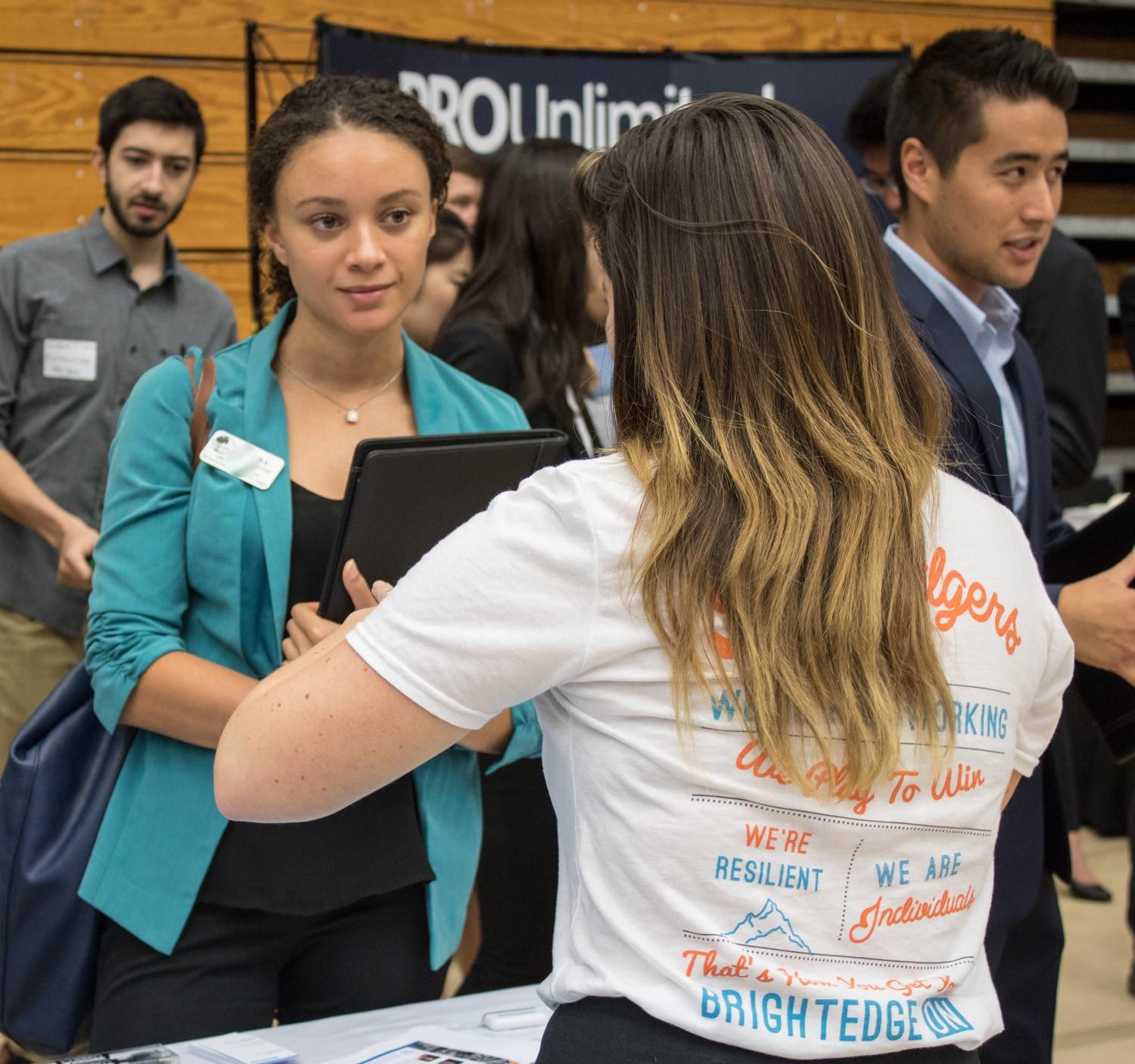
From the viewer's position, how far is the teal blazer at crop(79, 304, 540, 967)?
1.54m

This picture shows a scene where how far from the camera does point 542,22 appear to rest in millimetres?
5164

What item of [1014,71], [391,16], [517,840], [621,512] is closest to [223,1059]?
[621,512]

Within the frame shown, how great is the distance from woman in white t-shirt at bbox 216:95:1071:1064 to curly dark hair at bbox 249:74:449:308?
2.32 feet

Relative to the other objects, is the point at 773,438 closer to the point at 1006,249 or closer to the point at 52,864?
the point at 52,864

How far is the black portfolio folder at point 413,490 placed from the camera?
4.76ft

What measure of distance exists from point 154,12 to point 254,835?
3.87m

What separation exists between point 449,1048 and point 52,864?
20.6 inches

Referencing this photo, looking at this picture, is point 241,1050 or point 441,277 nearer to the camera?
point 241,1050

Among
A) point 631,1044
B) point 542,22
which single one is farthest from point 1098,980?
point 542,22

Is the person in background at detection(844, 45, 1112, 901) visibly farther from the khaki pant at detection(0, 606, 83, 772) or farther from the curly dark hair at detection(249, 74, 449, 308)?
the khaki pant at detection(0, 606, 83, 772)

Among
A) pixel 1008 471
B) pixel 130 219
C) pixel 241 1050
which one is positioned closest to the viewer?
pixel 241 1050

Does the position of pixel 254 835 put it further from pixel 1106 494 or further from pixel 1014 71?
pixel 1106 494

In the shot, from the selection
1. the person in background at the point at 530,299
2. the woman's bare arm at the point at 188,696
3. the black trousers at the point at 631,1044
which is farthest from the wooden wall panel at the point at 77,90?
the black trousers at the point at 631,1044

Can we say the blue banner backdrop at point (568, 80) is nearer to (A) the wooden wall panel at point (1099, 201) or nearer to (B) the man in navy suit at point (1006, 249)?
(A) the wooden wall panel at point (1099, 201)
